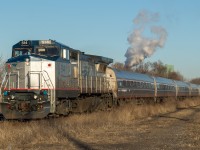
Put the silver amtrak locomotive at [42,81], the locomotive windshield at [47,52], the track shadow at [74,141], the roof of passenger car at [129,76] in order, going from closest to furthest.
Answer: the track shadow at [74,141] < the silver amtrak locomotive at [42,81] < the locomotive windshield at [47,52] < the roof of passenger car at [129,76]

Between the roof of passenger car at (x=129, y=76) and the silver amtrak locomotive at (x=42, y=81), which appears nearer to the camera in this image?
the silver amtrak locomotive at (x=42, y=81)

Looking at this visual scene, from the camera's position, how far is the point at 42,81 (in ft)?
58.5

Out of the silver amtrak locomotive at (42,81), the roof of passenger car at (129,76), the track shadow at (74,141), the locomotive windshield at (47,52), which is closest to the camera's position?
the track shadow at (74,141)

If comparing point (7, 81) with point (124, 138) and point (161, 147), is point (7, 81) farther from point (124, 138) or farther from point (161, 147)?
point (161, 147)

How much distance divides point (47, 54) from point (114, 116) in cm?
542

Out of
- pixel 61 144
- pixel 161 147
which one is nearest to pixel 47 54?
pixel 61 144

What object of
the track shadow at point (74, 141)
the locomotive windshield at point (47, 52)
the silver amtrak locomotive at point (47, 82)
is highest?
the locomotive windshield at point (47, 52)

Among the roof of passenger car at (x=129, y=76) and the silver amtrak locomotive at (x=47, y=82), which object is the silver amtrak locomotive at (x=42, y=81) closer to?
the silver amtrak locomotive at (x=47, y=82)

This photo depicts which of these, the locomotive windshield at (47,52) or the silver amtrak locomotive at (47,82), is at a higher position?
the locomotive windshield at (47,52)

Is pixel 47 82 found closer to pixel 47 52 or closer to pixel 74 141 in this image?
pixel 47 52

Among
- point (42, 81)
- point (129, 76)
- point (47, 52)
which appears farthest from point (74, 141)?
point (129, 76)

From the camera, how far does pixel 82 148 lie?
10125 millimetres

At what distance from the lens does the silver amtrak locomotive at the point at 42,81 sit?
55.5ft

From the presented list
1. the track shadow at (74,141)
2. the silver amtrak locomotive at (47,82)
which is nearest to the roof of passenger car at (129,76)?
the silver amtrak locomotive at (47,82)
